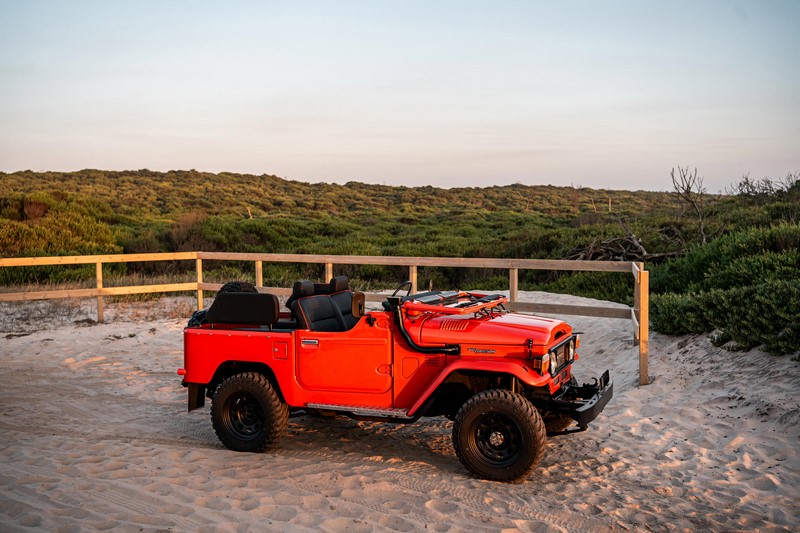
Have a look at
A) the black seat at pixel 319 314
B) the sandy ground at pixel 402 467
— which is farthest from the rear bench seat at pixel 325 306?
the sandy ground at pixel 402 467

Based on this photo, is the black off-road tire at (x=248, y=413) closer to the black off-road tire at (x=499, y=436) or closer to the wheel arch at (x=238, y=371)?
the wheel arch at (x=238, y=371)

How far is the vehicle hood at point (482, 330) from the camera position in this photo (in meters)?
5.46

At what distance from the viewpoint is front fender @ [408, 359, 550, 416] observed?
5.31 meters

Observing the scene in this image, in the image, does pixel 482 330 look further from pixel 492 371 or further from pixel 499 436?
pixel 499 436

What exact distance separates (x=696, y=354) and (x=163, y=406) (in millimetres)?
6237

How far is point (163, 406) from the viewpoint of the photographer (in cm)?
809

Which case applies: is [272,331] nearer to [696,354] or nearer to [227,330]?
[227,330]

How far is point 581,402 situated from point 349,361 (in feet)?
6.02

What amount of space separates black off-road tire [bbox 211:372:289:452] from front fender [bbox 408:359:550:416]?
130cm

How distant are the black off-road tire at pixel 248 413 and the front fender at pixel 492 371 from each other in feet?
4.27

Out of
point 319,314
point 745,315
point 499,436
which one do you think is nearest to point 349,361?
point 319,314

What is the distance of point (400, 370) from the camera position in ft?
18.9

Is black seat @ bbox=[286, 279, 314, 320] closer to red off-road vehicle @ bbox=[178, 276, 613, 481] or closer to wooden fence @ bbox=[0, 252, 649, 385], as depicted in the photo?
red off-road vehicle @ bbox=[178, 276, 613, 481]

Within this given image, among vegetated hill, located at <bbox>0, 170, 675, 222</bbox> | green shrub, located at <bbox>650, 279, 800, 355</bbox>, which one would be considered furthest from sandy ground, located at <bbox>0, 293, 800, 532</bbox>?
vegetated hill, located at <bbox>0, 170, 675, 222</bbox>
